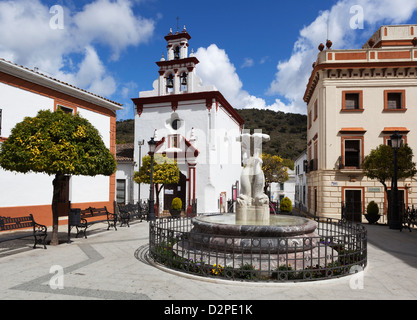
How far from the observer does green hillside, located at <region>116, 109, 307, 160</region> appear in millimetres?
57941

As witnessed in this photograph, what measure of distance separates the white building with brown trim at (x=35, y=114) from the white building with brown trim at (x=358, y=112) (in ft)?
43.0

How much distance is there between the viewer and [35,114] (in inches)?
516

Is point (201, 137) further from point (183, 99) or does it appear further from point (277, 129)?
point (277, 129)

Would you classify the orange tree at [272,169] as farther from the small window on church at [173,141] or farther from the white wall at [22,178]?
the white wall at [22,178]

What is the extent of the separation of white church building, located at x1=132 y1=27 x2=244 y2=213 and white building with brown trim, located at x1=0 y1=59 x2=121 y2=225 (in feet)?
18.6

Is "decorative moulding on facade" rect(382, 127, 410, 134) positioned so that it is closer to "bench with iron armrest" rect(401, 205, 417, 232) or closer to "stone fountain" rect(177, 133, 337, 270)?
"bench with iron armrest" rect(401, 205, 417, 232)

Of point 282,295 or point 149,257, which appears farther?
point 149,257

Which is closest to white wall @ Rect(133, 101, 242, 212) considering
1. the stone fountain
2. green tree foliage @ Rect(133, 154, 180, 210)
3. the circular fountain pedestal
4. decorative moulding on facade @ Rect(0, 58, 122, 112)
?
green tree foliage @ Rect(133, 154, 180, 210)

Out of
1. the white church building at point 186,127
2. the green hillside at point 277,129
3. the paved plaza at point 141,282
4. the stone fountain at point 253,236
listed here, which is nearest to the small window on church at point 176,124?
the white church building at point 186,127

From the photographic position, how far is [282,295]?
4.86m

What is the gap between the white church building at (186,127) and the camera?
20.8 metres
